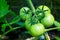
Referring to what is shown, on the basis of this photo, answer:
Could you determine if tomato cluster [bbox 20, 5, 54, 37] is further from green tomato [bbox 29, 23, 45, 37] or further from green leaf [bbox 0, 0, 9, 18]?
green leaf [bbox 0, 0, 9, 18]

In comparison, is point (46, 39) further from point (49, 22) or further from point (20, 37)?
point (20, 37)

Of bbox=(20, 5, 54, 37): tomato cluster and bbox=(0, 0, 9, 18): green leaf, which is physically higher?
bbox=(0, 0, 9, 18): green leaf

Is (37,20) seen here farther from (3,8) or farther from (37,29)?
(3,8)

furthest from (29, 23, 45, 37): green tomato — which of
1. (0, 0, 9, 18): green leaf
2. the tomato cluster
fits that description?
(0, 0, 9, 18): green leaf

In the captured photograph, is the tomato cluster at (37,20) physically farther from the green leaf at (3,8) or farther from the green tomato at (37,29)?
the green leaf at (3,8)

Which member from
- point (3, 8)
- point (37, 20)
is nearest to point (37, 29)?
point (37, 20)

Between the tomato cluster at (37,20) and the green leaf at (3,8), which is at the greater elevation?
the green leaf at (3,8)

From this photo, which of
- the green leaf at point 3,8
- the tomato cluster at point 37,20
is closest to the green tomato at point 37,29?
the tomato cluster at point 37,20

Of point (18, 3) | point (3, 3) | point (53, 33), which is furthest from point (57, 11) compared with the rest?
point (3, 3)
